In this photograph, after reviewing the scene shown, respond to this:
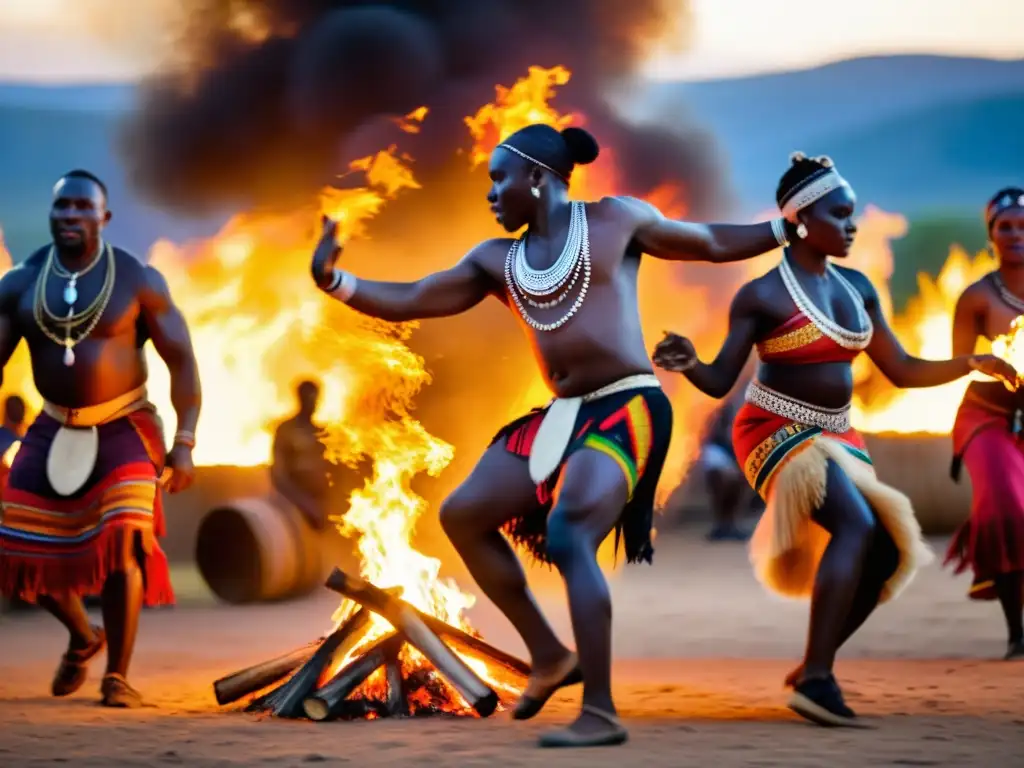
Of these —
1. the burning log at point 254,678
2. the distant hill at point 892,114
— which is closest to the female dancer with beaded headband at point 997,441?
the burning log at point 254,678

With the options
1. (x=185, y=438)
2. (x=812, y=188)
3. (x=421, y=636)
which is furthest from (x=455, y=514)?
(x=812, y=188)

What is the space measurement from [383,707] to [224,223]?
9.71 meters

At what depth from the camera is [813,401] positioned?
21.3 ft

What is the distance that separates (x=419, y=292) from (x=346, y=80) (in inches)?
356

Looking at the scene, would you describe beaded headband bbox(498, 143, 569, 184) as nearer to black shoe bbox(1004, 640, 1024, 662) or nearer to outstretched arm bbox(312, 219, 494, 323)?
outstretched arm bbox(312, 219, 494, 323)

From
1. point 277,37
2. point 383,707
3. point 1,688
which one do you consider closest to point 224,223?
point 277,37

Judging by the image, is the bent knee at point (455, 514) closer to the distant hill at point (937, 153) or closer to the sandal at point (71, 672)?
the sandal at point (71, 672)

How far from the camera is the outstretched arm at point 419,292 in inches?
244

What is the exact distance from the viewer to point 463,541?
20.3ft

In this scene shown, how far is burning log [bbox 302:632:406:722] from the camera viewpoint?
632cm

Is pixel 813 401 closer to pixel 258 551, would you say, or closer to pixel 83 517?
pixel 83 517

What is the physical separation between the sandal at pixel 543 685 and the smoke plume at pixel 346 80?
8629 mm

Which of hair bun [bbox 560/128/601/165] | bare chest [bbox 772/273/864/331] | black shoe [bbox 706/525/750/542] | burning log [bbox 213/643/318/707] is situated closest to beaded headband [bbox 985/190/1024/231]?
bare chest [bbox 772/273/864/331]

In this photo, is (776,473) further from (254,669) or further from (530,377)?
(530,377)
